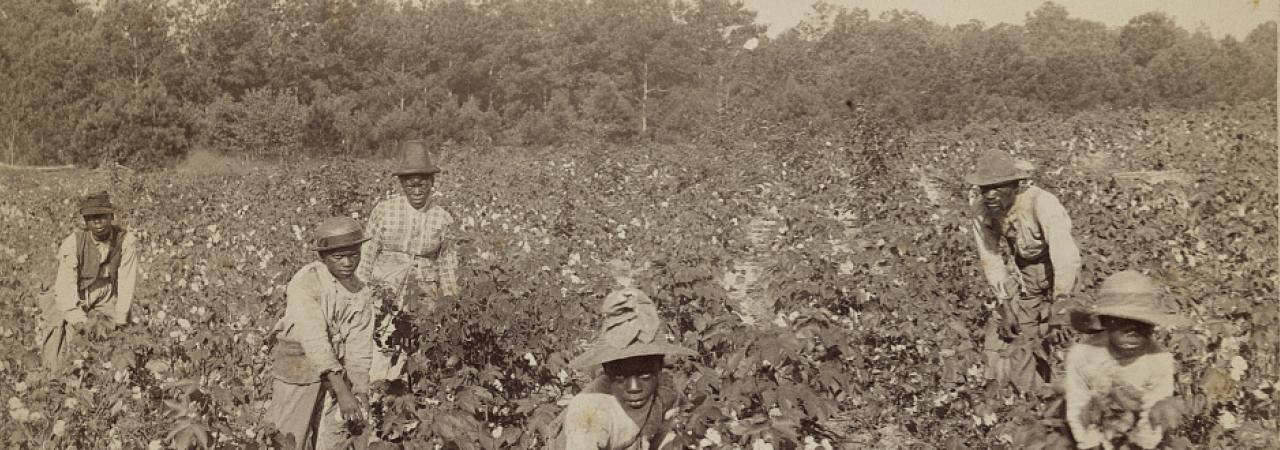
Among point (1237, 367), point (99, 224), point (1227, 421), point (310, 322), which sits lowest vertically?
point (1227, 421)

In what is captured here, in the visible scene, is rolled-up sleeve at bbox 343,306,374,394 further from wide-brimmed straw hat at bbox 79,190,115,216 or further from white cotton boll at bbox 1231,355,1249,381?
white cotton boll at bbox 1231,355,1249,381

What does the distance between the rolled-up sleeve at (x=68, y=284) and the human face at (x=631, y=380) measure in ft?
11.1

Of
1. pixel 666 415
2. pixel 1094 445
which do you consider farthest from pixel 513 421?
pixel 1094 445

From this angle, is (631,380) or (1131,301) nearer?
(631,380)

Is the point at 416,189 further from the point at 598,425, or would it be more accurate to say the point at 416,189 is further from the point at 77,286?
the point at 598,425

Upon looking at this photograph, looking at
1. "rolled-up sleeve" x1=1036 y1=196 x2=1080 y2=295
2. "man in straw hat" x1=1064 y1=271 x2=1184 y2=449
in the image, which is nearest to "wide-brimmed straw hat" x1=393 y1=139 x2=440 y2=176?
"rolled-up sleeve" x1=1036 y1=196 x2=1080 y2=295

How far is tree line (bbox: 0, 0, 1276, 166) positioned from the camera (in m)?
5.73

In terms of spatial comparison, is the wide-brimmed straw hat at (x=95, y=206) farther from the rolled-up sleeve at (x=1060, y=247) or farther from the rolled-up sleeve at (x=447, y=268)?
the rolled-up sleeve at (x=1060, y=247)

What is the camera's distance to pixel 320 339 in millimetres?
3338

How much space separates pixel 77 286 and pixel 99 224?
331 millimetres

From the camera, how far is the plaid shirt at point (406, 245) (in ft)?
15.9

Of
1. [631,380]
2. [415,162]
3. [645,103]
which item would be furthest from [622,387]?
[645,103]

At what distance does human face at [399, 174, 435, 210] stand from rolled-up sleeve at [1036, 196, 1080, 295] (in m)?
3.09

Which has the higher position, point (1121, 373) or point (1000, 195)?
point (1000, 195)
